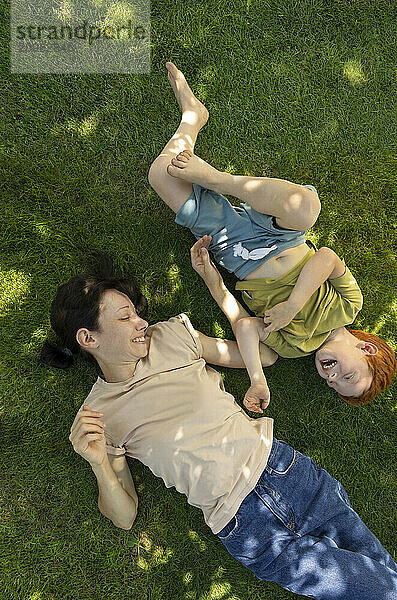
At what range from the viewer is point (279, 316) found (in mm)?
3088

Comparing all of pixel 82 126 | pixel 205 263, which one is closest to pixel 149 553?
pixel 205 263

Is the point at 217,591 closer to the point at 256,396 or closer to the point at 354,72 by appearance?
the point at 256,396

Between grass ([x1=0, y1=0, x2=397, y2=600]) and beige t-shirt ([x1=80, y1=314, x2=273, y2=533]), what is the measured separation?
0.53m

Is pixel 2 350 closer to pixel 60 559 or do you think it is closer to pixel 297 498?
pixel 60 559

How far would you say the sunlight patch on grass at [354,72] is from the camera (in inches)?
144

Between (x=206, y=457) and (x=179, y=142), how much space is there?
204 cm

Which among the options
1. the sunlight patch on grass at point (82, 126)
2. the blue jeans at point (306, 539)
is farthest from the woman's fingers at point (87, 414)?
the sunlight patch on grass at point (82, 126)

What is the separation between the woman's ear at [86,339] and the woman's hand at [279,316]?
3.67 ft

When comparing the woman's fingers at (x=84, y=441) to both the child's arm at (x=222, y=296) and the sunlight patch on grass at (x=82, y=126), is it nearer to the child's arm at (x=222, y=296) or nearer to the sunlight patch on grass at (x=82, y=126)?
the child's arm at (x=222, y=296)

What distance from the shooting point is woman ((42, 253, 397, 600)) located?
2.81 m

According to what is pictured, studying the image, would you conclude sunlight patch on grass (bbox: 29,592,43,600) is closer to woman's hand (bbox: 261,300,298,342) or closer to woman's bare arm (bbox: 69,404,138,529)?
woman's bare arm (bbox: 69,404,138,529)

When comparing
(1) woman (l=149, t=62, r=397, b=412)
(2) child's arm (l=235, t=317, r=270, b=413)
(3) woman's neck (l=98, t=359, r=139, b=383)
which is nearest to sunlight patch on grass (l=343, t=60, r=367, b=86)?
(1) woman (l=149, t=62, r=397, b=412)

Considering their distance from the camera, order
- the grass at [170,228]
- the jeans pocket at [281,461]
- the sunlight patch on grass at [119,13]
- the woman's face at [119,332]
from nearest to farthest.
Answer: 1. the woman's face at [119,332]
2. the jeans pocket at [281,461]
3. the grass at [170,228]
4. the sunlight patch on grass at [119,13]

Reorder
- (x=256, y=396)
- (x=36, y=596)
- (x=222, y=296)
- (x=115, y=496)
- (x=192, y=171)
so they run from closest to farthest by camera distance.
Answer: (x=192, y=171)
(x=115, y=496)
(x=256, y=396)
(x=36, y=596)
(x=222, y=296)
